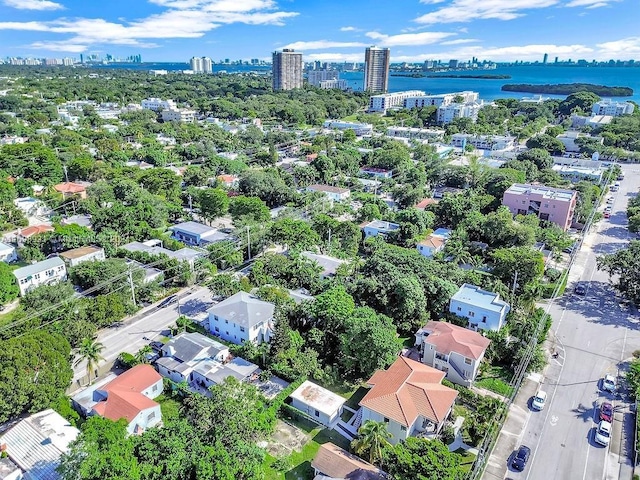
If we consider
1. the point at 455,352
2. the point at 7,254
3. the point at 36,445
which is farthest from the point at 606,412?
the point at 7,254

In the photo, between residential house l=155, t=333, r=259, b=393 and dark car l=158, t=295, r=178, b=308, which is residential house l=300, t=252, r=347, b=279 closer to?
dark car l=158, t=295, r=178, b=308

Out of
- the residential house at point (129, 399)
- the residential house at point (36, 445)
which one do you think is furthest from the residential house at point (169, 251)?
the residential house at point (36, 445)

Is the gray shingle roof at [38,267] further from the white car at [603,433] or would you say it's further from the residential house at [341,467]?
the white car at [603,433]

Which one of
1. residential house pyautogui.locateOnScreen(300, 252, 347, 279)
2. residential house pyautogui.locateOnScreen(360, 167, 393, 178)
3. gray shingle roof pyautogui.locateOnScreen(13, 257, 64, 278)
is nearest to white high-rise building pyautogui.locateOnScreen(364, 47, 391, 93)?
residential house pyautogui.locateOnScreen(360, 167, 393, 178)

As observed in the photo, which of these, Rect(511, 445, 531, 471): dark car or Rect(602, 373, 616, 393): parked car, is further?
Rect(602, 373, 616, 393): parked car

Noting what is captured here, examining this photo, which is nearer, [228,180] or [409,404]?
[409,404]

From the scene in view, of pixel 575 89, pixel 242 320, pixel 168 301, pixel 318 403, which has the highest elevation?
pixel 575 89

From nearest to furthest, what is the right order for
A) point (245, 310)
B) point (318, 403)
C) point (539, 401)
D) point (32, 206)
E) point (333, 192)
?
point (318, 403)
point (539, 401)
point (245, 310)
point (32, 206)
point (333, 192)

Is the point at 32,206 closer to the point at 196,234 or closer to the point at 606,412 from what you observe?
the point at 196,234
